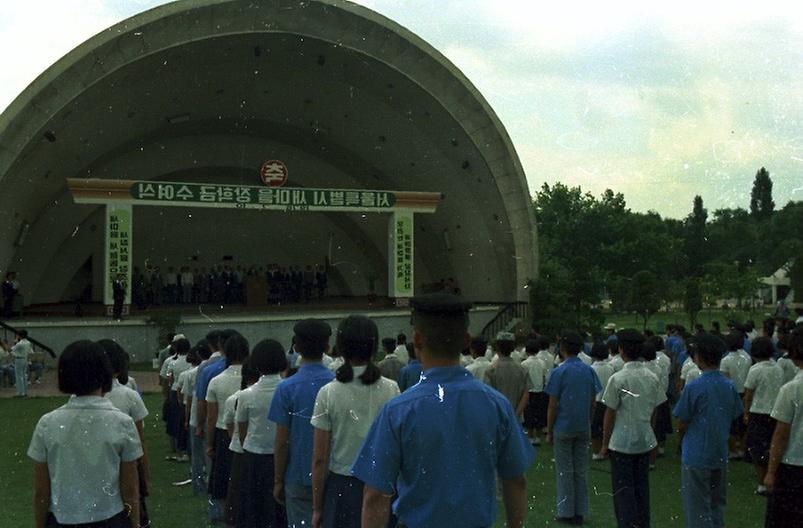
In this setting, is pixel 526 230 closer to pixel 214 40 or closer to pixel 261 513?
pixel 214 40

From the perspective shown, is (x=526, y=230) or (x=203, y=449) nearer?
(x=203, y=449)

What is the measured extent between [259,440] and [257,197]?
68.5ft

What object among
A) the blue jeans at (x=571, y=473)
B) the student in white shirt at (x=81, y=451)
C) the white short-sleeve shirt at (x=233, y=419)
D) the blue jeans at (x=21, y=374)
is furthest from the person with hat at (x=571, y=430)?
the blue jeans at (x=21, y=374)

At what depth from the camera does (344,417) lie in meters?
4.84

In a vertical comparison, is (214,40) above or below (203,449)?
above

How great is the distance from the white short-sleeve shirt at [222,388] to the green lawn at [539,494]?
1.50 m

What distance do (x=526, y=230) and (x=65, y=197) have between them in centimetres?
1510

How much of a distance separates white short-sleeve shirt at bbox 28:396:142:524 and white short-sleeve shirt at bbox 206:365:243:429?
2.84 metres

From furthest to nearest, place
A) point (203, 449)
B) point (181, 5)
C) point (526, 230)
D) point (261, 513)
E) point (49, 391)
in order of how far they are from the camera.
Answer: point (526, 230) < point (181, 5) < point (49, 391) < point (203, 449) < point (261, 513)

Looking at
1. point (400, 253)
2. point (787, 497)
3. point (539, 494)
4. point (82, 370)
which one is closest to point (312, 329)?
point (82, 370)

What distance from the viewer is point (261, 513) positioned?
5.78 metres

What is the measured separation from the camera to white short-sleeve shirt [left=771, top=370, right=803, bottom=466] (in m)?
5.62

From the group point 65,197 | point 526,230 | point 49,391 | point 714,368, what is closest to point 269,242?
point 65,197

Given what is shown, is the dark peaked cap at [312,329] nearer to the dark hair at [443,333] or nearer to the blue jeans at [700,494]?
the dark hair at [443,333]
